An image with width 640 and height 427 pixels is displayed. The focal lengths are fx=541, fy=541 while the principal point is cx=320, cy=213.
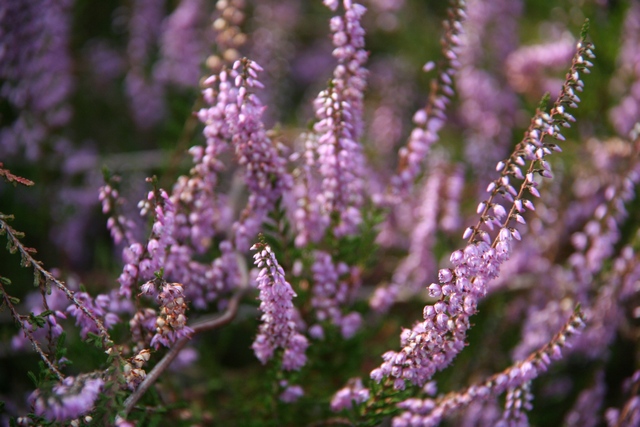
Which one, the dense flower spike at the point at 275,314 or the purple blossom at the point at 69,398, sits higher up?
the dense flower spike at the point at 275,314

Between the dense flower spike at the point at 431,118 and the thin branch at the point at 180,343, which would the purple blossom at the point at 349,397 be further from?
the dense flower spike at the point at 431,118

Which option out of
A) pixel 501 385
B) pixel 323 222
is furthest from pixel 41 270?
pixel 501 385

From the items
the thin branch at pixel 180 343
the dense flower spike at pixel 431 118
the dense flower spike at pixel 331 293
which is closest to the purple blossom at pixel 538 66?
the dense flower spike at pixel 431 118

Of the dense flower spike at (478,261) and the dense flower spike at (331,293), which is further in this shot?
the dense flower spike at (331,293)

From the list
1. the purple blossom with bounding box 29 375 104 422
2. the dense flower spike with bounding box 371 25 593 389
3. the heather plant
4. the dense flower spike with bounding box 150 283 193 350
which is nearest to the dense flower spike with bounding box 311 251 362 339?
the heather plant

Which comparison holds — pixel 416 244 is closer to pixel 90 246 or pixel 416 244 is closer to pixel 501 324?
pixel 501 324
